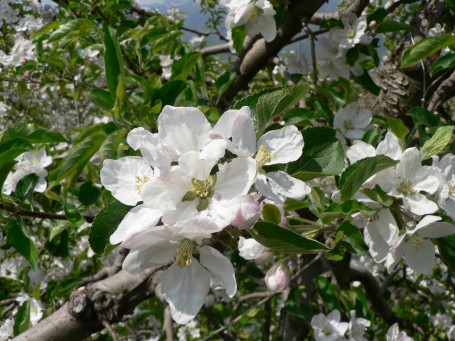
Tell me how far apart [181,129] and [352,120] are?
1016 mm

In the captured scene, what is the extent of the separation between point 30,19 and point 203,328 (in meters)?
2.69

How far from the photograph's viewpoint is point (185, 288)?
0.81 m

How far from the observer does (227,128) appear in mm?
768

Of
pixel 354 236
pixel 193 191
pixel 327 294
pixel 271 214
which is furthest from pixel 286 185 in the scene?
pixel 327 294

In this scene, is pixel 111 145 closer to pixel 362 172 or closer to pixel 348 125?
pixel 362 172

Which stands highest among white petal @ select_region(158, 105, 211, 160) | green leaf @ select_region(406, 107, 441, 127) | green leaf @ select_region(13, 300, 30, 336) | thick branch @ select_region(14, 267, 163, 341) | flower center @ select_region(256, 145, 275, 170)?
white petal @ select_region(158, 105, 211, 160)

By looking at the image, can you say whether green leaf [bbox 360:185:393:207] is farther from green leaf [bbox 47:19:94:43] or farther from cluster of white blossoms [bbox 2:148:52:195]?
cluster of white blossoms [bbox 2:148:52:195]

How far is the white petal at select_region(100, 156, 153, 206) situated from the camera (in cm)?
85

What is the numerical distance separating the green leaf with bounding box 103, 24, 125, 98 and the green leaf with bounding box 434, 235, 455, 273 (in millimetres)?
883

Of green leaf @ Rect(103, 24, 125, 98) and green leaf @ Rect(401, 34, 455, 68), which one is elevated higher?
green leaf @ Rect(103, 24, 125, 98)

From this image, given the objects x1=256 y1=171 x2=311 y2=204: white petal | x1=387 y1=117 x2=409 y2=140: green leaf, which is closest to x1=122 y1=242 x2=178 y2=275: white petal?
x1=256 y1=171 x2=311 y2=204: white petal

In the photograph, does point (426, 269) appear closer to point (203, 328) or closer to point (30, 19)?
point (203, 328)

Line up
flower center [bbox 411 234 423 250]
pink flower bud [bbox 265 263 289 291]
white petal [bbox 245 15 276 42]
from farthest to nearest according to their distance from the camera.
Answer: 1. white petal [bbox 245 15 276 42]
2. pink flower bud [bbox 265 263 289 291]
3. flower center [bbox 411 234 423 250]

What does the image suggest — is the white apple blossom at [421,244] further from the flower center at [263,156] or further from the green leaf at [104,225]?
the green leaf at [104,225]
